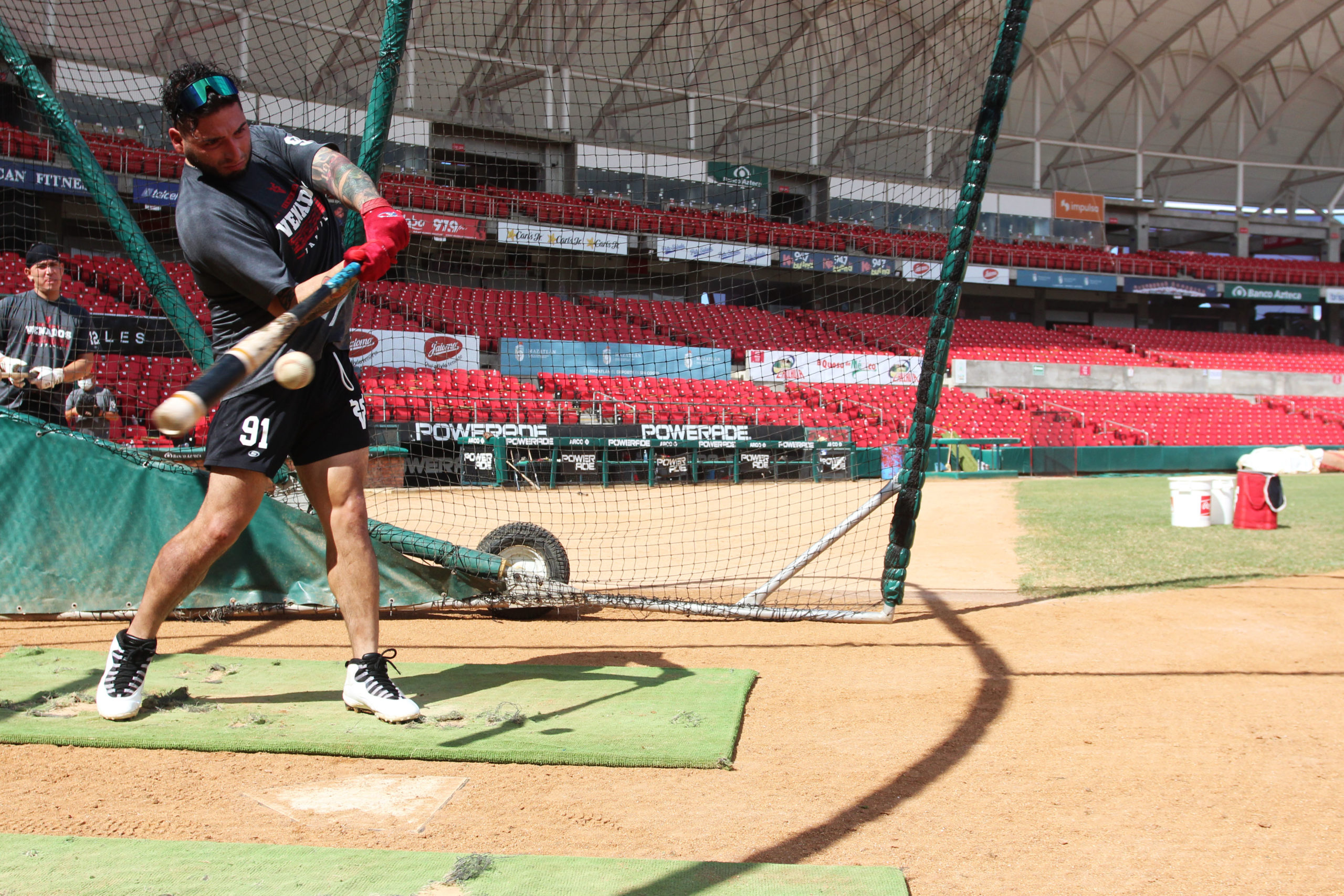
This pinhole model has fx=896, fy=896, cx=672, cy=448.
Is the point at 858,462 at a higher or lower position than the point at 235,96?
lower

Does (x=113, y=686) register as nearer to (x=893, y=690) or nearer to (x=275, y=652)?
(x=275, y=652)

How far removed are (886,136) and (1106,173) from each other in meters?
34.4

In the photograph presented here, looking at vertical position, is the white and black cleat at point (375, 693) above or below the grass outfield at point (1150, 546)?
above

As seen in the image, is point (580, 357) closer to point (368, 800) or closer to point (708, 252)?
point (708, 252)

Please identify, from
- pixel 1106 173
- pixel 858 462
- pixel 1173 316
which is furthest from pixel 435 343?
pixel 1173 316

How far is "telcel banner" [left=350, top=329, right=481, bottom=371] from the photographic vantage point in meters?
13.9

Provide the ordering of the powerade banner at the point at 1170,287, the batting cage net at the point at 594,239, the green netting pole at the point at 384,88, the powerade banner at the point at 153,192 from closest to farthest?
the green netting pole at the point at 384,88, the batting cage net at the point at 594,239, the powerade banner at the point at 153,192, the powerade banner at the point at 1170,287

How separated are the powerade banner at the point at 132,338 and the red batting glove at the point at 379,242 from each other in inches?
359

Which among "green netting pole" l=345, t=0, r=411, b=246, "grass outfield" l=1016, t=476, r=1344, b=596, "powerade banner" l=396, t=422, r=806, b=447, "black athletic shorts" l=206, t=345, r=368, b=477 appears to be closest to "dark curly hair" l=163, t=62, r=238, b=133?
"black athletic shorts" l=206, t=345, r=368, b=477

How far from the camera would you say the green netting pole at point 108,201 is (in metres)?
4.36

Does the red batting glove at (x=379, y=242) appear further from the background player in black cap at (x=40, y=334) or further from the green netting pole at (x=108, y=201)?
the background player in black cap at (x=40, y=334)

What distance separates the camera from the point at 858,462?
19.2m

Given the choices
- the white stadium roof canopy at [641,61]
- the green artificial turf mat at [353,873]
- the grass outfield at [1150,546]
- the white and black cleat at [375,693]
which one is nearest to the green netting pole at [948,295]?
the white stadium roof canopy at [641,61]

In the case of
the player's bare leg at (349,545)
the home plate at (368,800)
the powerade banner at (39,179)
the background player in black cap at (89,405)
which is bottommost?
the home plate at (368,800)
